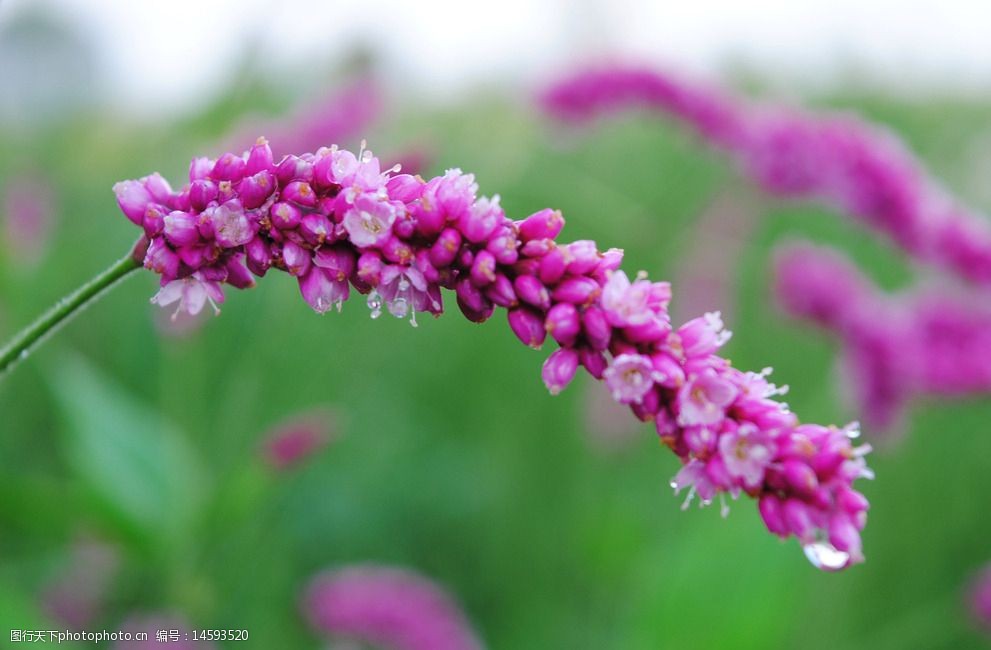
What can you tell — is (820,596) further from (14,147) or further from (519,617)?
(14,147)

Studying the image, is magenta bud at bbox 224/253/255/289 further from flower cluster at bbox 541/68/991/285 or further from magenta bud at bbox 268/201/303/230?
flower cluster at bbox 541/68/991/285

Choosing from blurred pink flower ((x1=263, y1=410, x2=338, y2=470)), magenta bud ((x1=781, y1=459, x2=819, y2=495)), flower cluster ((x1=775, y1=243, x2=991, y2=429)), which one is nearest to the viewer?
magenta bud ((x1=781, y1=459, x2=819, y2=495))

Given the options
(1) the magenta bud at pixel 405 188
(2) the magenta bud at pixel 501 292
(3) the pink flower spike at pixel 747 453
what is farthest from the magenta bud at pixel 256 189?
(3) the pink flower spike at pixel 747 453

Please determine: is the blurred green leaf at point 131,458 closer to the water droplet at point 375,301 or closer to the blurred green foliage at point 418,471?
the blurred green foliage at point 418,471

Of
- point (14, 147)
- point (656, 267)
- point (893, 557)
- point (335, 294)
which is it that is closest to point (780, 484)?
point (335, 294)

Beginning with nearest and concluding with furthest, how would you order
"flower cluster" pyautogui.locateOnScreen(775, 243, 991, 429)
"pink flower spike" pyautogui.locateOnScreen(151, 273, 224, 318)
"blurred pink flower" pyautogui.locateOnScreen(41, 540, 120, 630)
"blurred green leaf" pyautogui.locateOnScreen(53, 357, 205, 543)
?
"pink flower spike" pyautogui.locateOnScreen(151, 273, 224, 318) < "blurred green leaf" pyautogui.locateOnScreen(53, 357, 205, 543) < "flower cluster" pyautogui.locateOnScreen(775, 243, 991, 429) < "blurred pink flower" pyautogui.locateOnScreen(41, 540, 120, 630)

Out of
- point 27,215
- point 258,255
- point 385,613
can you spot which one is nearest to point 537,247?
point 258,255

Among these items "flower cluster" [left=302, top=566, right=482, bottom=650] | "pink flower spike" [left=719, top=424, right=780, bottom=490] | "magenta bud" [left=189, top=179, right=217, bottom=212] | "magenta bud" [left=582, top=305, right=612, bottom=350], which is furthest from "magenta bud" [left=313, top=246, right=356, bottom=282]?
"flower cluster" [left=302, top=566, right=482, bottom=650]
